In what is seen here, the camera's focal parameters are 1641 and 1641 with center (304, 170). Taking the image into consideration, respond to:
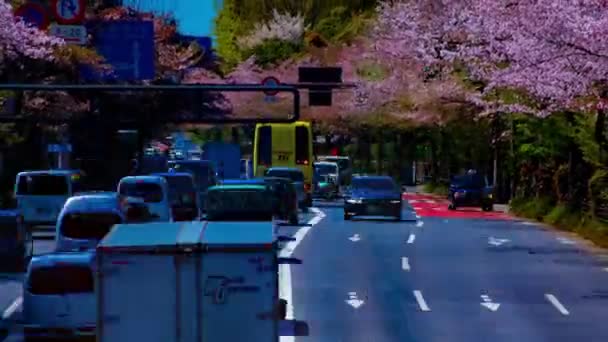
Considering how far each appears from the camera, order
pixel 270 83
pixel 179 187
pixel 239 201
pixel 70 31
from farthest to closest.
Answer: pixel 270 83 → pixel 179 187 → pixel 239 201 → pixel 70 31

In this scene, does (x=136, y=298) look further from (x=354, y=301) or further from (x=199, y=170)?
(x=199, y=170)

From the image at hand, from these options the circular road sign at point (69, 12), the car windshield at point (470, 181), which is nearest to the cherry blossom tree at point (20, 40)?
the circular road sign at point (69, 12)

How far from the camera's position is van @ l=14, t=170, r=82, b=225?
44.2 metres

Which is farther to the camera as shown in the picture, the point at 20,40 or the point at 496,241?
the point at 20,40

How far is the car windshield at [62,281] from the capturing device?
21641 millimetres

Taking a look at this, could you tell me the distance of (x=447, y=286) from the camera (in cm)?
3169

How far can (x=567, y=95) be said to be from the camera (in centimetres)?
3731

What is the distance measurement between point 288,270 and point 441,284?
12.5 feet

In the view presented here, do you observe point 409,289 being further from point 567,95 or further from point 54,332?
point 54,332

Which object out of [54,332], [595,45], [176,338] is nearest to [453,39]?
[595,45]

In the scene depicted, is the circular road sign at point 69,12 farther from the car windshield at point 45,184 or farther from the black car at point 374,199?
→ the black car at point 374,199

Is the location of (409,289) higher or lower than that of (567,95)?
lower

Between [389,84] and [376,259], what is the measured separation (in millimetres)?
36517

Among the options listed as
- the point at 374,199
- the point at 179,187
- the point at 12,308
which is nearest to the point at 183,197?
the point at 179,187
